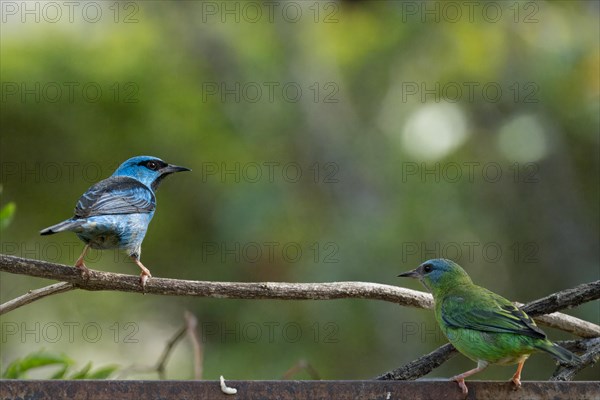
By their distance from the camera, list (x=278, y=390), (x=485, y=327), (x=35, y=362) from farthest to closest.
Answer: (x=35, y=362)
(x=485, y=327)
(x=278, y=390)

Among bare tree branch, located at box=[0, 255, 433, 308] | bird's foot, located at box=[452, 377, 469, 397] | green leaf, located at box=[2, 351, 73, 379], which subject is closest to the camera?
bird's foot, located at box=[452, 377, 469, 397]

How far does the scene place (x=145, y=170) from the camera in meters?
5.88

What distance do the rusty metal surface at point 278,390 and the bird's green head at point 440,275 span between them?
1.52 meters

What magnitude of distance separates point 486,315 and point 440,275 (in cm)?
63

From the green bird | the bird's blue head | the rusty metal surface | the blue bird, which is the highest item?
the bird's blue head

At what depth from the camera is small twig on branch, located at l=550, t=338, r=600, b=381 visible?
379 cm

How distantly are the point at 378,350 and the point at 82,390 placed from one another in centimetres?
510

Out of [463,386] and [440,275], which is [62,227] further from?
[463,386]

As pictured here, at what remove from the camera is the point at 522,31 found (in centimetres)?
871

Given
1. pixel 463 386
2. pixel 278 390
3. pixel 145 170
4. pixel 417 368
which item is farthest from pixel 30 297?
pixel 145 170

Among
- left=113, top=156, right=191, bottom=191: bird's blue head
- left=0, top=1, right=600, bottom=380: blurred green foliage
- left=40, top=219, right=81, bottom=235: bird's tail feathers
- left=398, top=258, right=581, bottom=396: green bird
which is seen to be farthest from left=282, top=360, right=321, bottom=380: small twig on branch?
left=0, top=1, right=600, bottom=380: blurred green foliage

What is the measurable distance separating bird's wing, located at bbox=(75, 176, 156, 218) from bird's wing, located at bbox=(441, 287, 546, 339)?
197 centimetres

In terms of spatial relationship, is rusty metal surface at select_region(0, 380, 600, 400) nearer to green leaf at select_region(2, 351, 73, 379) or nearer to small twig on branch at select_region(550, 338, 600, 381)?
small twig on branch at select_region(550, 338, 600, 381)

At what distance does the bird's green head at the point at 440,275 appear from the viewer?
461 cm
